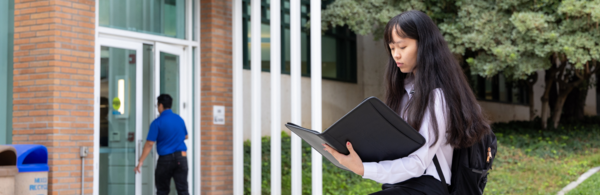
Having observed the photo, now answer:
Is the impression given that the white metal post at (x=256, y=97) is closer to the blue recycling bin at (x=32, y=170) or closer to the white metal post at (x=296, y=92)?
the white metal post at (x=296, y=92)

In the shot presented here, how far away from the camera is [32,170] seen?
227 inches

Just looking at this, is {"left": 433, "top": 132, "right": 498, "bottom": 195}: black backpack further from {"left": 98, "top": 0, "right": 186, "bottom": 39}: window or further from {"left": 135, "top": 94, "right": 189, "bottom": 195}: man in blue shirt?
{"left": 98, "top": 0, "right": 186, "bottom": 39}: window

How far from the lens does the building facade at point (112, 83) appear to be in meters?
6.46

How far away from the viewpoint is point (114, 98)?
7.34m

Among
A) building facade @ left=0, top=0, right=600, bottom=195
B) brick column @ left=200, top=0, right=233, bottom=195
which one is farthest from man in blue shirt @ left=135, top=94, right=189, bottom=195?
brick column @ left=200, top=0, right=233, bottom=195

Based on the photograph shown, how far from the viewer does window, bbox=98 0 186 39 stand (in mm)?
7307

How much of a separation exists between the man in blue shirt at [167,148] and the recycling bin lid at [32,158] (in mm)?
1476

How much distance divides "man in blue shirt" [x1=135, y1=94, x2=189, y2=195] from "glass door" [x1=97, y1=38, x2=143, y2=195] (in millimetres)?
257

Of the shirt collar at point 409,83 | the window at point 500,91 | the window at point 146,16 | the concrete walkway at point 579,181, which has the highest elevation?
the window at point 146,16

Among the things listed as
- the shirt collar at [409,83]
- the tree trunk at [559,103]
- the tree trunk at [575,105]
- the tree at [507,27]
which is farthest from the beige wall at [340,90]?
the shirt collar at [409,83]

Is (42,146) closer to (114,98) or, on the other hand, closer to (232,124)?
(114,98)

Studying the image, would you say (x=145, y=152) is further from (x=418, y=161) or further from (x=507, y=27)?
(x=507, y=27)

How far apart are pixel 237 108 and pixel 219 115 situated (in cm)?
29

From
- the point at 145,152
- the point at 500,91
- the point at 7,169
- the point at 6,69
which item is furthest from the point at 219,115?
the point at 500,91
